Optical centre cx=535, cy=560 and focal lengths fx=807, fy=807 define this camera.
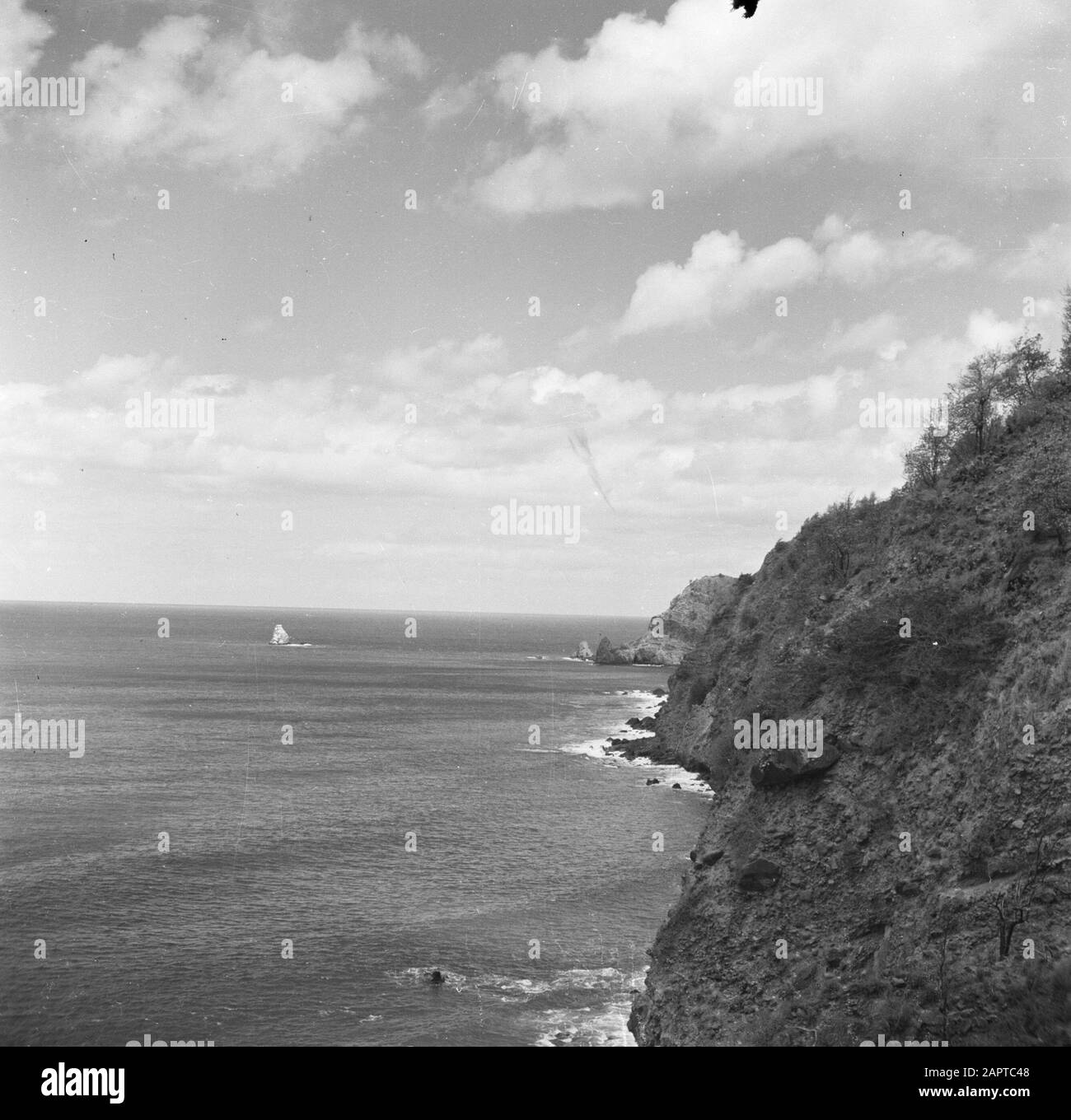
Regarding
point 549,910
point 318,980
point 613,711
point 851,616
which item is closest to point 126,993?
point 318,980

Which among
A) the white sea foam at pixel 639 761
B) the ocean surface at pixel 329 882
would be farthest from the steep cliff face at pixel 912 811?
the white sea foam at pixel 639 761

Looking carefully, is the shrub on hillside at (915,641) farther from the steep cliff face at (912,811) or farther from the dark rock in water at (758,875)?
the dark rock in water at (758,875)

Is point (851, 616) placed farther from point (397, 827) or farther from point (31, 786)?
point (31, 786)

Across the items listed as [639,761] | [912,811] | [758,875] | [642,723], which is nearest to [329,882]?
[758,875]

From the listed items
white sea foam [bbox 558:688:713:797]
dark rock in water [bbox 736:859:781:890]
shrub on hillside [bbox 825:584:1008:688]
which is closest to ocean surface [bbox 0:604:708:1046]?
white sea foam [bbox 558:688:713:797]

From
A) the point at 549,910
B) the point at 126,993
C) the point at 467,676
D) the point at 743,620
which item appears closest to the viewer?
the point at 126,993
